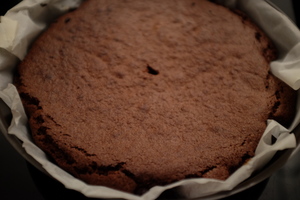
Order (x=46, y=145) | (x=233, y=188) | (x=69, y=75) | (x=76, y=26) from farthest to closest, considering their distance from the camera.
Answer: (x=76, y=26) → (x=69, y=75) → (x=46, y=145) → (x=233, y=188)

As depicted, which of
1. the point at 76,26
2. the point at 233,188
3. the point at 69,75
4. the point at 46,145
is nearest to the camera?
the point at 233,188

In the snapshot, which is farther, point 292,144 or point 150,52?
point 150,52

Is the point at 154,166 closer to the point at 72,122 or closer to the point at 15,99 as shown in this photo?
the point at 72,122

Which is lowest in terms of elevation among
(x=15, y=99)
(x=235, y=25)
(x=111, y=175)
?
(x=111, y=175)

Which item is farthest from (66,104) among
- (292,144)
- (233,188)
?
(292,144)

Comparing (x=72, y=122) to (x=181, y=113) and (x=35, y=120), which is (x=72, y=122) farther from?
(x=181, y=113)

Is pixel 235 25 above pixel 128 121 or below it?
above

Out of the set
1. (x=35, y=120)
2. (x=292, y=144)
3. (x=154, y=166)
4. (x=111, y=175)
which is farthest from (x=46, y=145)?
(x=292, y=144)
